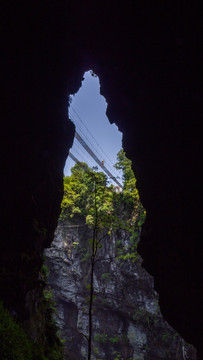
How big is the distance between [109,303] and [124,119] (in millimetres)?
22534

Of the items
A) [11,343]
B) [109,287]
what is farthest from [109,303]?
A: [11,343]

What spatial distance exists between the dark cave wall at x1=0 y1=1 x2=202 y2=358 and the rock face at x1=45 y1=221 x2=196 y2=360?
364 inches

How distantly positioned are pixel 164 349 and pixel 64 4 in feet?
88.9

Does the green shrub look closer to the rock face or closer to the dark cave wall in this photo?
the dark cave wall

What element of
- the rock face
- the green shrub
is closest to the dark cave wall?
the green shrub

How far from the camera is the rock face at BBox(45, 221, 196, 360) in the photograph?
19.5 m

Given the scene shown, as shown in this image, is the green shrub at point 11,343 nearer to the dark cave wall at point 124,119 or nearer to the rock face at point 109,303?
the dark cave wall at point 124,119

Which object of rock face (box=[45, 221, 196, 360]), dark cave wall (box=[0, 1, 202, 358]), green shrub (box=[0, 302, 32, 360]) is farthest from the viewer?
rock face (box=[45, 221, 196, 360])

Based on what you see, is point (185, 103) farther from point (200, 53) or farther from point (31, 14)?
point (31, 14)

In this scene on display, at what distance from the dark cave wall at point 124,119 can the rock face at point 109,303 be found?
9.24m

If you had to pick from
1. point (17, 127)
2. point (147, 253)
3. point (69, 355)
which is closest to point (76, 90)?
point (17, 127)

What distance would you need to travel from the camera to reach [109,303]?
2317 cm

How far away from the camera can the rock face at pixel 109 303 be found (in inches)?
766

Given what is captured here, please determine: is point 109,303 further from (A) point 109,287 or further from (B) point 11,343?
(B) point 11,343
